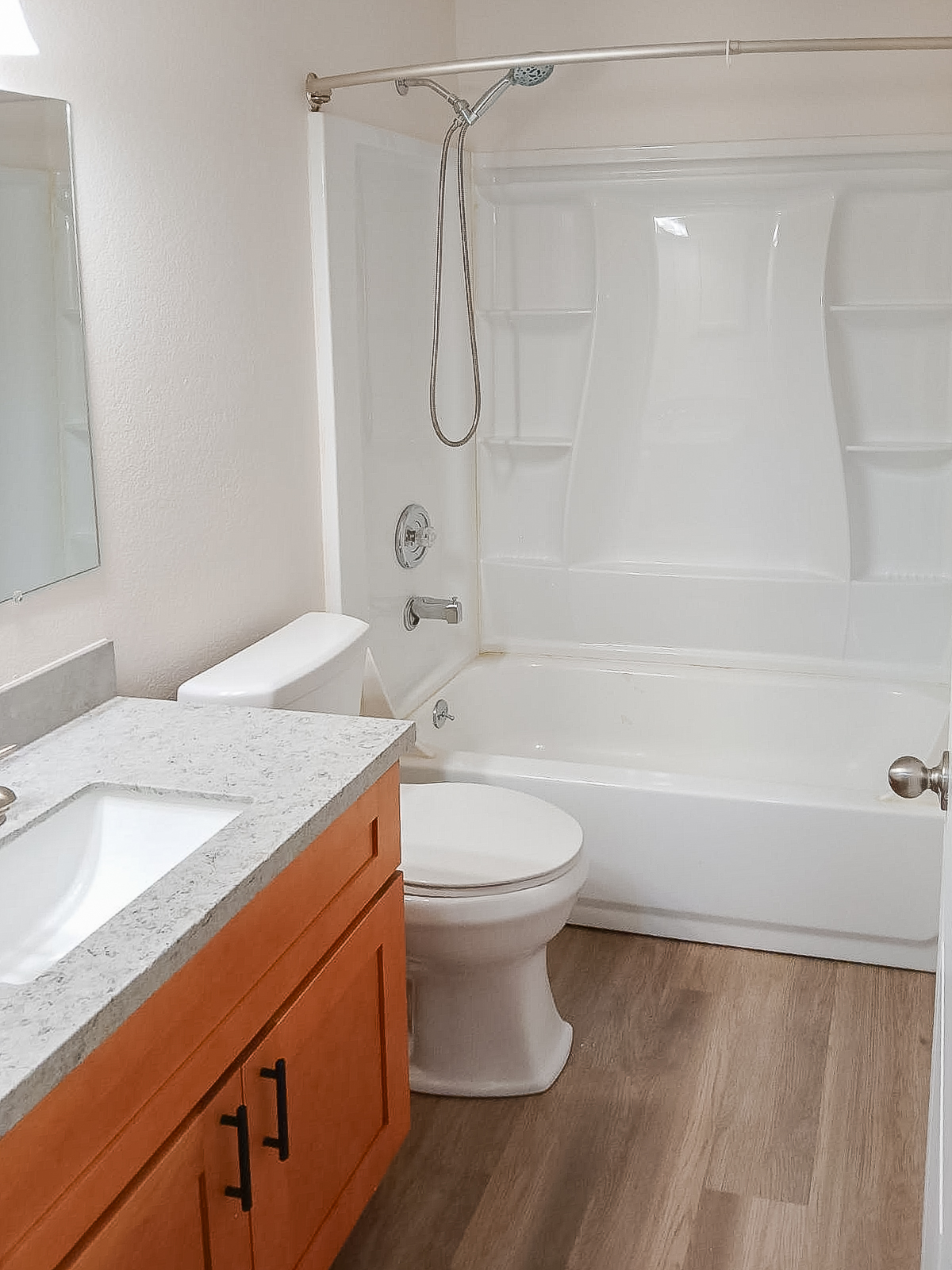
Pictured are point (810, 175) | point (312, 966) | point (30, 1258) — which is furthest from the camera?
point (810, 175)

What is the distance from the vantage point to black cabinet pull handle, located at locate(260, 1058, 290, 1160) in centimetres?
149

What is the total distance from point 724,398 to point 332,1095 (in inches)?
89.3

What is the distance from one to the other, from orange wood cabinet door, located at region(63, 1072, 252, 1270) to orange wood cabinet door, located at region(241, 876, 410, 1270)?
4 cm

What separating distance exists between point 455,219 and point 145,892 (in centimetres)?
241

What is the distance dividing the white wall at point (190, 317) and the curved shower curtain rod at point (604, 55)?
0.08m

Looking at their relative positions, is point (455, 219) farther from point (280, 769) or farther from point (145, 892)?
point (145, 892)

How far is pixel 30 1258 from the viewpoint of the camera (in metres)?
1.09

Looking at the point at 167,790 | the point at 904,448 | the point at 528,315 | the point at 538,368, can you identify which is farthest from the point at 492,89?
the point at 167,790

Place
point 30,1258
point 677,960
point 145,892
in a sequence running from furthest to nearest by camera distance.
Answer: point 677,960
point 145,892
point 30,1258

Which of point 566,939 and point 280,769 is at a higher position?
point 280,769

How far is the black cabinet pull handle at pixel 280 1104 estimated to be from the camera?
4.90ft

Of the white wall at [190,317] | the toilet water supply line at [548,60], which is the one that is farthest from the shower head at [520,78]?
the white wall at [190,317]

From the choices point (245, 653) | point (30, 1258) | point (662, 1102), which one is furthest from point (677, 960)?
point (30, 1258)

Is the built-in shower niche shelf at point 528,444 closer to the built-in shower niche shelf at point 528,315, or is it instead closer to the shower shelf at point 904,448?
the built-in shower niche shelf at point 528,315
